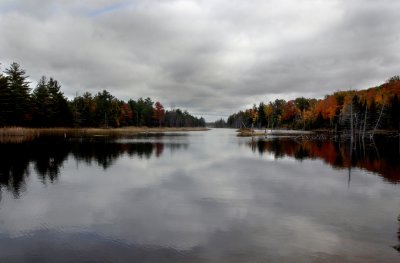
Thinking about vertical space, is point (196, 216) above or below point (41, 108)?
below

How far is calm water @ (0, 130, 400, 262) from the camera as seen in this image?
1153cm

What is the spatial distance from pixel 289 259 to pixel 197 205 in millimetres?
7700

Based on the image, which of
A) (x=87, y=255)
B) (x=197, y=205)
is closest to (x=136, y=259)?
(x=87, y=255)

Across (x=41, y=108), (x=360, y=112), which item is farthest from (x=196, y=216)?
(x=360, y=112)

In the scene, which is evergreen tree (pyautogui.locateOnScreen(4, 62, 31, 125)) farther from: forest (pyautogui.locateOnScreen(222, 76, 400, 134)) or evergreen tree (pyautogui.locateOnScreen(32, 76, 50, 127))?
forest (pyautogui.locateOnScreen(222, 76, 400, 134))

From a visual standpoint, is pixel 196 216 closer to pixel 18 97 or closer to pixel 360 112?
pixel 18 97

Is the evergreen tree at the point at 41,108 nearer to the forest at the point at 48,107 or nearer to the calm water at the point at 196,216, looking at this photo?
the forest at the point at 48,107

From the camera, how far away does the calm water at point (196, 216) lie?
11.5m

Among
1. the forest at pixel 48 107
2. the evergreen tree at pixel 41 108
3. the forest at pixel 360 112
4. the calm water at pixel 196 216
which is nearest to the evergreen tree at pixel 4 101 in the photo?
the forest at pixel 48 107

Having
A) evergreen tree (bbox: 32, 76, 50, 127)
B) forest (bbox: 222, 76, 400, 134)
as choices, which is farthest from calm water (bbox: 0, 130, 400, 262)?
evergreen tree (bbox: 32, 76, 50, 127)

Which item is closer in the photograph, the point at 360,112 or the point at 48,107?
the point at 48,107

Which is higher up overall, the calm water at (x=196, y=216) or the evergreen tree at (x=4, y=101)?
the evergreen tree at (x=4, y=101)

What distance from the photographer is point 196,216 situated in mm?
15875

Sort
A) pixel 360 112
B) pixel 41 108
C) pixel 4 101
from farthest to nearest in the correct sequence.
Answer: pixel 360 112
pixel 41 108
pixel 4 101
